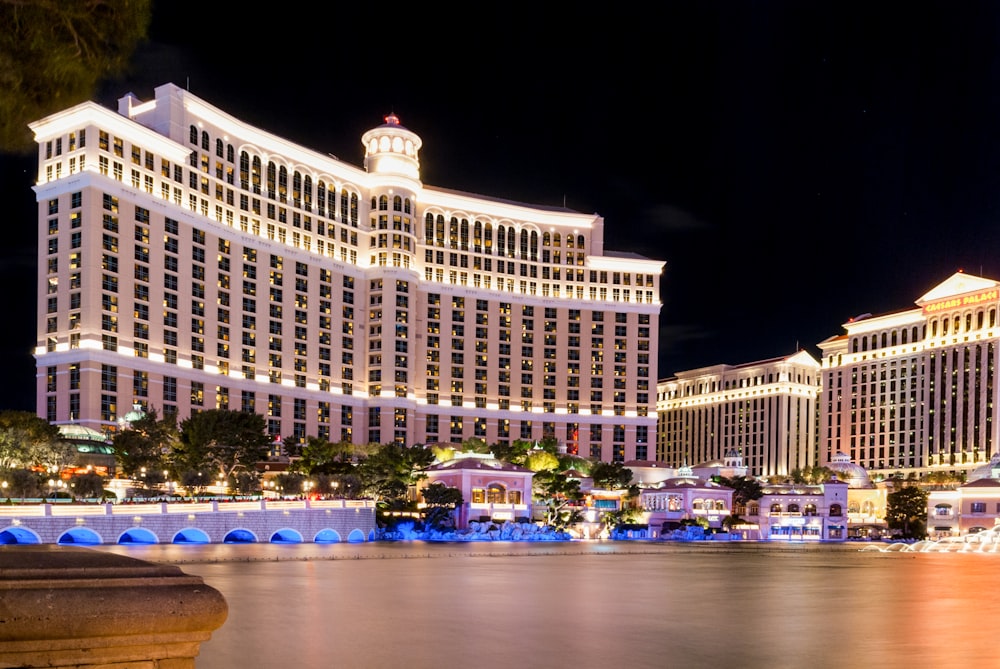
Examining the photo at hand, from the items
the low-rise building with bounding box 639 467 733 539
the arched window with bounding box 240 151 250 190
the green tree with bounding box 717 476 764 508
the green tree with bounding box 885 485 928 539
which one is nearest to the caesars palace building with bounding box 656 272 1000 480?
the green tree with bounding box 885 485 928 539

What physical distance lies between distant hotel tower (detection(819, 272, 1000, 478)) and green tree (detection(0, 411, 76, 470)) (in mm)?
124943

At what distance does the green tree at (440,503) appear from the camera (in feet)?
324

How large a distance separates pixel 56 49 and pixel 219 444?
284 feet

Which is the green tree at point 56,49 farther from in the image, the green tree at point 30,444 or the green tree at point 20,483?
the green tree at point 30,444

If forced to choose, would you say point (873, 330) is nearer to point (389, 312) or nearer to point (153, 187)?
point (389, 312)

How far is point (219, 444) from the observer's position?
90.9 m

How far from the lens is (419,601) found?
96.0 feet

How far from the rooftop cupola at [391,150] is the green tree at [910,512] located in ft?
263

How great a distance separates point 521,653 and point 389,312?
396ft

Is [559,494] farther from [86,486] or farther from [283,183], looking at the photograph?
[283,183]

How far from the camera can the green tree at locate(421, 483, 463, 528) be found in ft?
324

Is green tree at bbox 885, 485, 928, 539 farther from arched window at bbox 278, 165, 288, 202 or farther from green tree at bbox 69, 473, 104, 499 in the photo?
green tree at bbox 69, 473, 104, 499

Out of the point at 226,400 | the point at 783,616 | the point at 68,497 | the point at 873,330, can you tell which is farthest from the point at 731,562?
the point at 873,330

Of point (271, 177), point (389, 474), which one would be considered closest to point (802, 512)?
point (389, 474)
